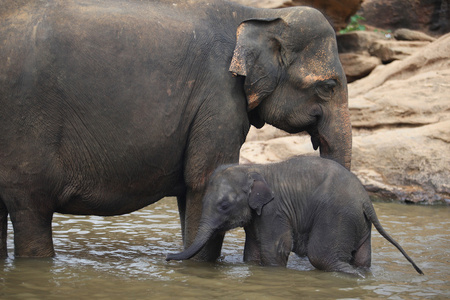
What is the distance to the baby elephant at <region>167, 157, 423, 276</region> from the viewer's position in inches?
213

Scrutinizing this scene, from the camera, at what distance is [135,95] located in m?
5.31

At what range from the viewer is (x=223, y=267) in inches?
219

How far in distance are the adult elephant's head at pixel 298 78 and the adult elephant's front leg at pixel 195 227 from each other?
869mm

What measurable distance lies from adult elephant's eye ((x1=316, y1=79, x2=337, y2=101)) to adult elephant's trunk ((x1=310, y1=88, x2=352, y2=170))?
0.09 m

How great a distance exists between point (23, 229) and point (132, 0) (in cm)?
200

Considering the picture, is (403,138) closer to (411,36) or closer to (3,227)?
(3,227)

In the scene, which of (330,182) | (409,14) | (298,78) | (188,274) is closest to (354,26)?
(409,14)

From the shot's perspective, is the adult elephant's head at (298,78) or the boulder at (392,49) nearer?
the adult elephant's head at (298,78)

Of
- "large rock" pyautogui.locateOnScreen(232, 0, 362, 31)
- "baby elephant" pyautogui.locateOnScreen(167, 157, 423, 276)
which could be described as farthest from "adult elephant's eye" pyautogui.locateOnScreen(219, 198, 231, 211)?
"large rock" pyautogui.locateOnScreen(232, 0, 362, 31)

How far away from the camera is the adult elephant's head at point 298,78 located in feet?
18.6

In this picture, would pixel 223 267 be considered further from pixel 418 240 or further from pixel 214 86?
pixel 418 240

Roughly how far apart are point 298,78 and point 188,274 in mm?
1876

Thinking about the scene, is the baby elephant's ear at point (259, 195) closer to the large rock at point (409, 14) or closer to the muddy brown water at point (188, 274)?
the muddy brown water at point (188, 274)

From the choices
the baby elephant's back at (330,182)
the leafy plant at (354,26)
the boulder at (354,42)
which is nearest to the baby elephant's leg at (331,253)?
the baby elephant's back at (330,182)
